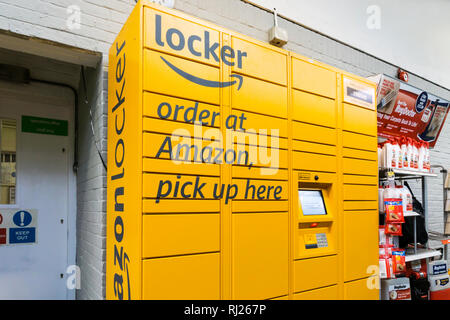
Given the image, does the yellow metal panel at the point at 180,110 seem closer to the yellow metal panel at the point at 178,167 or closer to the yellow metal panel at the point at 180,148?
the yellow metal panel at the point at 180,148

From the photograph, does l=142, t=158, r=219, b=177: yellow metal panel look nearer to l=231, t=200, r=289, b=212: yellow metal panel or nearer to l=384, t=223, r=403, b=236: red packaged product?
l=231, t=200, r=289, b=212: yellow metal panel

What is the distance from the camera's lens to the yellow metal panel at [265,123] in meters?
1.94

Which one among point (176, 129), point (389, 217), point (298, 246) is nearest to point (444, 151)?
point (389, 217)

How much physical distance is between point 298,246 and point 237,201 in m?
0.60

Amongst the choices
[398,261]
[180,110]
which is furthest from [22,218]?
[398,261]

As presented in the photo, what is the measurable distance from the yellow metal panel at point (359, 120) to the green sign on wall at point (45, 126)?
2.51 metres

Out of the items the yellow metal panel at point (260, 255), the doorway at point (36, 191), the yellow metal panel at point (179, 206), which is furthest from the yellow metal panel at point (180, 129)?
the doorway at point (36, 191)

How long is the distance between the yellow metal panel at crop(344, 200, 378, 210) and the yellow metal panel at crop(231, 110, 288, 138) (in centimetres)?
80

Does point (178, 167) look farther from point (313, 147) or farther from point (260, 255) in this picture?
point (313, 147)

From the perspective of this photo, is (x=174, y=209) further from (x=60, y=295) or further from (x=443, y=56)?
(x=443, y=56)

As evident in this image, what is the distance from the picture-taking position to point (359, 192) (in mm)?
2518

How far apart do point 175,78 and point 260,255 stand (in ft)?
3.81

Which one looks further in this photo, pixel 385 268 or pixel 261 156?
pixel 385 268

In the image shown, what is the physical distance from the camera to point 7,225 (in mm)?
2641
